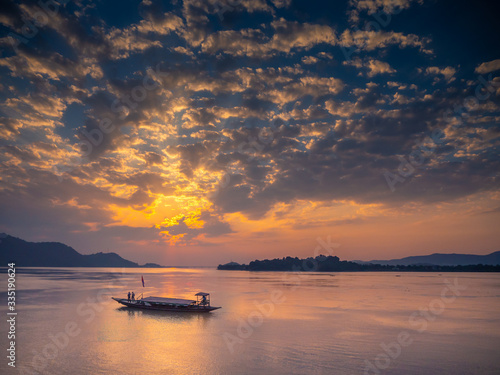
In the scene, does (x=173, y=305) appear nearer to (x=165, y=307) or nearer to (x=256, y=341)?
(x=165, y=307)

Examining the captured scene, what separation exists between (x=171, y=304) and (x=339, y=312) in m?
24.1

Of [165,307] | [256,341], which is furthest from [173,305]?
[256,341]

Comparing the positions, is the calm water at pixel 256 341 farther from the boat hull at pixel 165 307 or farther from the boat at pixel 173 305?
the boat at pixel 173 305

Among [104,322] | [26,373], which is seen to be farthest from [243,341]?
[104,322]

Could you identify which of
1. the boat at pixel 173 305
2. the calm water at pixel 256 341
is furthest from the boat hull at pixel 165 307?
the calm water at pixel 256 341

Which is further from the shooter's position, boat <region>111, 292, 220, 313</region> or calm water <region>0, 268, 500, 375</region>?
boat <region>111, 292, 220, 313</region>

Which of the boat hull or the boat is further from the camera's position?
the boat

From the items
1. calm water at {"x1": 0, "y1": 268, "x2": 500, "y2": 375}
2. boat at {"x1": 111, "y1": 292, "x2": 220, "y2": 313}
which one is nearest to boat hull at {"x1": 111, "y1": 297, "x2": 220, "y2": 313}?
boat at {"x1": 111, "y1": 292, "x2": 220, "y2": 313}

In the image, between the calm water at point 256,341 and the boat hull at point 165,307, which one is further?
the boat hull at point 165,307

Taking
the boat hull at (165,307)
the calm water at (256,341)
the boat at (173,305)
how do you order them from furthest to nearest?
the boat at (173,305)
the boat hull at (165,307)
the calm water at (256,341)

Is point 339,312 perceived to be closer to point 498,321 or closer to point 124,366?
point 498,321

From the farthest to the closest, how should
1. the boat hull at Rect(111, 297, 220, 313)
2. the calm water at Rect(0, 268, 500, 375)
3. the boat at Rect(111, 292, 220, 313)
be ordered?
the boat at Rect(111, 292, 220, 313) < the boat hull at Rect(111, 297, 220, 313) < the calm water at Rect(0, 268, 500, 375)

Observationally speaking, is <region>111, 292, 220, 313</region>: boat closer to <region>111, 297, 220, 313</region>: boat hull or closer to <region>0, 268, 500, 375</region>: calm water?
<region>111, 297, 220, 313</region>: boat hull

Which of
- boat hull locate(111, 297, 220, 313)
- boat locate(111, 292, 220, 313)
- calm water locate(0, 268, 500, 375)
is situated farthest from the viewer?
boat locate(111, 292, 220, 313)
